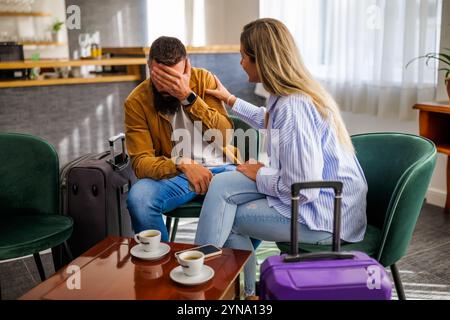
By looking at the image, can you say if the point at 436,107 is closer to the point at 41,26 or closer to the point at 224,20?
the point at 224,20

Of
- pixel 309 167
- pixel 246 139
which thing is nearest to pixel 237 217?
pixel 309 167

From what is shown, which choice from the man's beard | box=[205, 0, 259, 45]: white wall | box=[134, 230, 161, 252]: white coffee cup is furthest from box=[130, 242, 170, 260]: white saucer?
box=[205, 0, 259, 45]: white wall

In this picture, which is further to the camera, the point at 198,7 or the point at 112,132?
the point at 198,7

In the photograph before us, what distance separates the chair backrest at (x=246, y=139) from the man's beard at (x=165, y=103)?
13.9 inches

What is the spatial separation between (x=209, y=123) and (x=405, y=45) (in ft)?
5.89

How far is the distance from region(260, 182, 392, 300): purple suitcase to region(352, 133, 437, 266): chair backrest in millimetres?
335

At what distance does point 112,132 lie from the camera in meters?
3.74

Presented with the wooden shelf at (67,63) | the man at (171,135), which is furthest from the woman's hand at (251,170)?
the wooden shelf at (67,63)

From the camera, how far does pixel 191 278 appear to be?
4.19 feet

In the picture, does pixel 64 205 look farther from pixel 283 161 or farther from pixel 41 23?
pixel 41 23

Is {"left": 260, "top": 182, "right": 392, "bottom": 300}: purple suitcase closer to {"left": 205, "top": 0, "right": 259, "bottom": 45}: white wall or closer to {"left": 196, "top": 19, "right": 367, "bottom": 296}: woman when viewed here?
{"left": 196, "top": 19, "right": 367, "bottom": 296}: woman

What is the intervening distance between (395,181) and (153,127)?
3.18 feet

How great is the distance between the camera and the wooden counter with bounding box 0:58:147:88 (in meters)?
3.29
